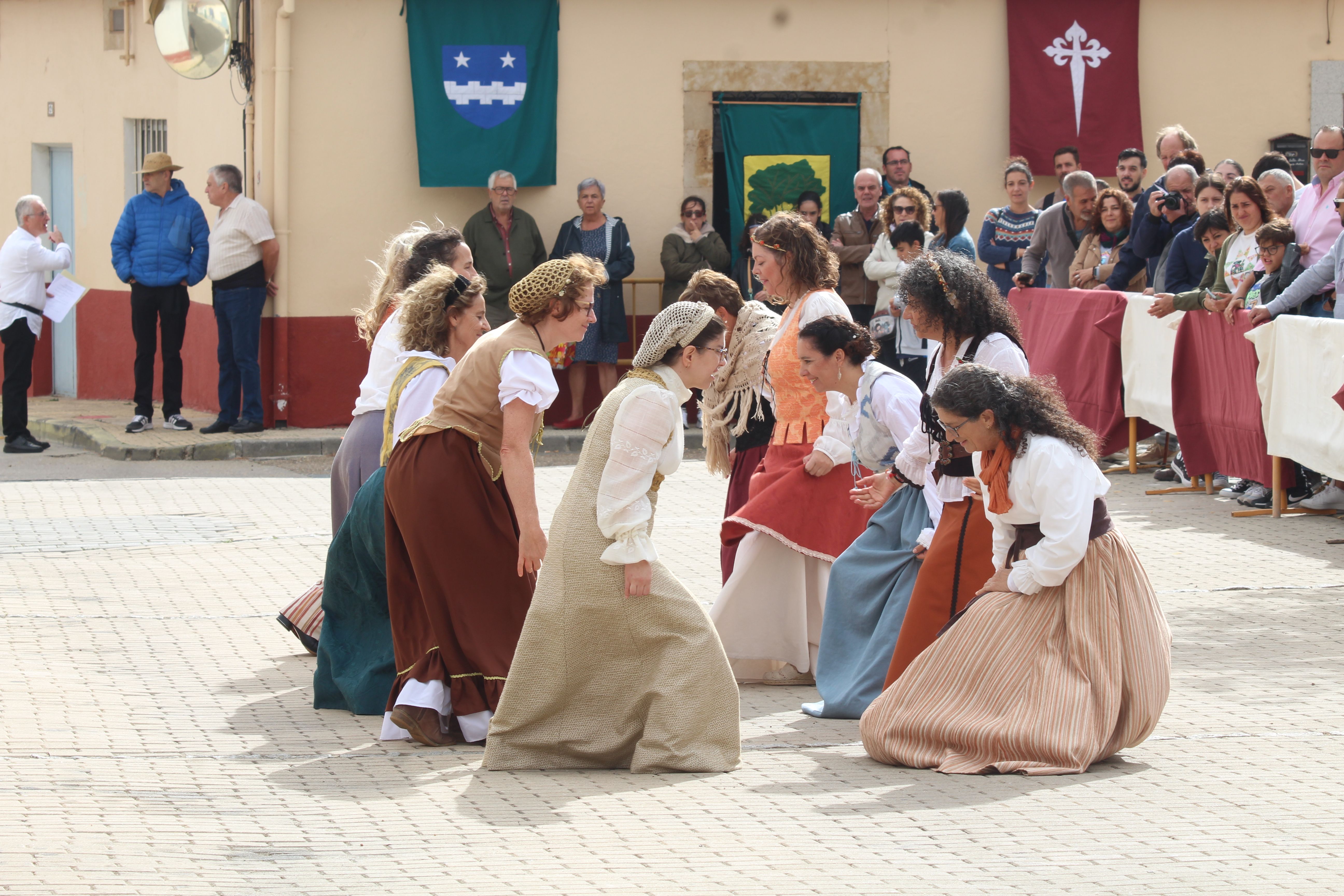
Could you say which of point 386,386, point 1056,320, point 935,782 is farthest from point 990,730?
point 1056,320

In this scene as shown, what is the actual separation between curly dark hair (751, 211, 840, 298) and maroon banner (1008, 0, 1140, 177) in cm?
945

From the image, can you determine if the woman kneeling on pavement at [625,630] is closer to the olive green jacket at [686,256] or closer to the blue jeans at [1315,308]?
the blue jeans at [1315,308]

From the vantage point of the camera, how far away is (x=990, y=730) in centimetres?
524

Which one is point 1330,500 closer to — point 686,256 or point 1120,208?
point 1120,208

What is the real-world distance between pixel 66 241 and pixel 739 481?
13.6 meters

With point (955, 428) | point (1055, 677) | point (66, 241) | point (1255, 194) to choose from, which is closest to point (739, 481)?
point (955, 428)

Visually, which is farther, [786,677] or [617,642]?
[786,677]

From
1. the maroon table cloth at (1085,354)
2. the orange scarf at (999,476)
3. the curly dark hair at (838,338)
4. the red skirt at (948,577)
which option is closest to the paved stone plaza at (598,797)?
the red skirt at (948,577)

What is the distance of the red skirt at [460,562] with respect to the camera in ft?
18.7

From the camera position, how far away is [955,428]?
5.30m

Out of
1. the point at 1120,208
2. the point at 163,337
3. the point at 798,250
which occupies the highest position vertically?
the point at 1120,208

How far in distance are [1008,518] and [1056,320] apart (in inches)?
330

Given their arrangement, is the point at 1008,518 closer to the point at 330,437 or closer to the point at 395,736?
the point at 395,736

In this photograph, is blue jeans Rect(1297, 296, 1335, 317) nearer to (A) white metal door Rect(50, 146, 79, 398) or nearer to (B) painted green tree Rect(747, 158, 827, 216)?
(B) painted green tree Rect(747, 158, 827, 216)
